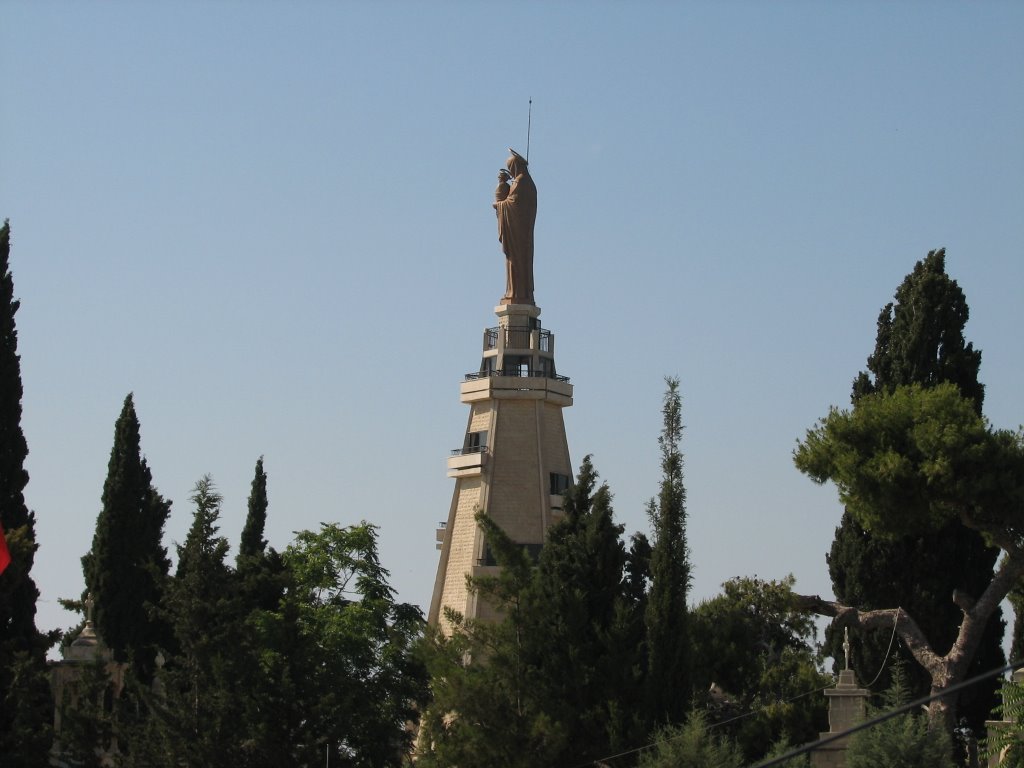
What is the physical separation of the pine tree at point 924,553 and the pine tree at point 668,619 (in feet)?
16.9

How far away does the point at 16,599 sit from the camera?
35.1m

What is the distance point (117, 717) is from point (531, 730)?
8522 millimetres

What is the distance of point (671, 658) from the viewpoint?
32.4m

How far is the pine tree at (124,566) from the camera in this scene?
130 ft

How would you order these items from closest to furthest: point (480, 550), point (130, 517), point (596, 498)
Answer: point (596, 498) → point (130, 517) → point (480, 550)

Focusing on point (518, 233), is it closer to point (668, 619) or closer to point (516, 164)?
point (516, 164)

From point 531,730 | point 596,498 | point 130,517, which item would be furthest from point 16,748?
point 596,498

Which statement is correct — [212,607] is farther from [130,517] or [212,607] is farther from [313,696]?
[130,517]

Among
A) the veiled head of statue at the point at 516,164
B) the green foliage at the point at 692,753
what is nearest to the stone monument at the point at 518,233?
the veiled head of statue at the point at 516,164

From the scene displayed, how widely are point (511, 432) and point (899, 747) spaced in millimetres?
28976

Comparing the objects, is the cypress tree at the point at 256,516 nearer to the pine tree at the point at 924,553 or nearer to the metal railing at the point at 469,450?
the metal railing at the point at 469,450

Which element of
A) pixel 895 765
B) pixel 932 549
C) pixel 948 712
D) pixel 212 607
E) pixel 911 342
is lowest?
pixel 895 765

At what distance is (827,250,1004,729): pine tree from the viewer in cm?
3578

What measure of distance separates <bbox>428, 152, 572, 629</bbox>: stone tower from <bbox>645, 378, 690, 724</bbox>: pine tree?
20.1 metres
